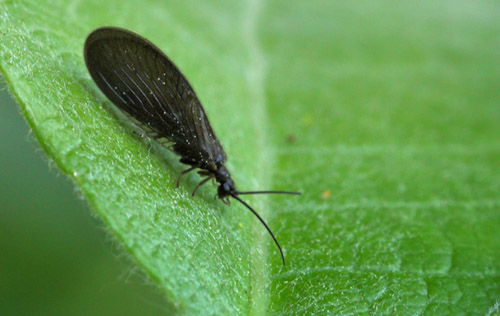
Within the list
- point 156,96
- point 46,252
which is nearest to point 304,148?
point 156,96

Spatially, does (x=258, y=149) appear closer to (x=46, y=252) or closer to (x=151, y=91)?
(x=151, y=91)

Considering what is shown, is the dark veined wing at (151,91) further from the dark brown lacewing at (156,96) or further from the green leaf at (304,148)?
the green leaf at (304,148)

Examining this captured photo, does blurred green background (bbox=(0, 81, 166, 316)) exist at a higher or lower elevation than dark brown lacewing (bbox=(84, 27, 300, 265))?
lower

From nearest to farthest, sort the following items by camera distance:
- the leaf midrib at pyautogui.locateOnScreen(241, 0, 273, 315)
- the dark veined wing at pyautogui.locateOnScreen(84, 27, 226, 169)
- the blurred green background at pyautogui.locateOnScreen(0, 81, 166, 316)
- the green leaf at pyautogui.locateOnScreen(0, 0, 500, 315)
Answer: the green leaf at pyautogui.locateOnScreen(0, 0, 500, 315)
the leaf midrib at pyautogui.locateOnScreen(241, 0, 273, 315)
the dark veined wing at pyautogui.locateOnScreen(84, 27, 226, 169)
the blurred green background at pyautogui.locateOnScreen(0, 81, 166, 316)

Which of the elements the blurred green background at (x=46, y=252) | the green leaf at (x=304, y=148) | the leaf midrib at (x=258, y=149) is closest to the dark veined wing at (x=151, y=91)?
the green leaf at (x=304, y=148)

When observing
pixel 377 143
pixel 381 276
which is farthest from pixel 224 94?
pixel 381 276

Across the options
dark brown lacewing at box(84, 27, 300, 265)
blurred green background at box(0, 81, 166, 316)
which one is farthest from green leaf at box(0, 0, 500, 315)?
blurred green background at box(0, 81, 166, 316)

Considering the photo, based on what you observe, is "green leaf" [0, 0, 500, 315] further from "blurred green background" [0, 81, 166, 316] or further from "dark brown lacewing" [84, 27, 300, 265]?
"blurred green background" [0, 81, 166, 316]
